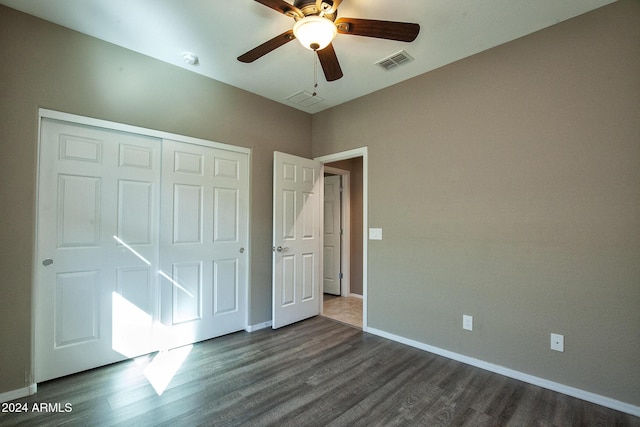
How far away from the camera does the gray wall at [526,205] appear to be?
1964 mm

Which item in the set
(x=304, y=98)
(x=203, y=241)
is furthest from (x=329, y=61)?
(x=203, y=241)

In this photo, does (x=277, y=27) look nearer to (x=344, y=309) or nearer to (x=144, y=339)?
(x=144, y=339)

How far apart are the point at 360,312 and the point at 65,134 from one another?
3680 millimetres

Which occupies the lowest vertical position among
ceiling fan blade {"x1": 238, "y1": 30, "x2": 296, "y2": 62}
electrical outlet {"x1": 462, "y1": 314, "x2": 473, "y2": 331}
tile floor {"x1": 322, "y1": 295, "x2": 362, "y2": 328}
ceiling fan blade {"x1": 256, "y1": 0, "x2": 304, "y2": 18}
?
tile floor {"x1": 322, "y1": 295, "x2": 362, "y2": 328}

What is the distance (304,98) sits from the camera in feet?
11.6

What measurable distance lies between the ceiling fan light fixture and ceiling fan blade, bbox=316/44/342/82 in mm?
133

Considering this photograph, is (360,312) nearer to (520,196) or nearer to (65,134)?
(520,196)

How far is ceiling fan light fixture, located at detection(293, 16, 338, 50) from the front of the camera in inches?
66.5

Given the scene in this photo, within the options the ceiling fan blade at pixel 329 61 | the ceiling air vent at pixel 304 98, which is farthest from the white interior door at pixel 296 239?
the ceiling fan blade at pixel 329 61

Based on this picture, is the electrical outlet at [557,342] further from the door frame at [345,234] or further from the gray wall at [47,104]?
the gray wall at [47,104]

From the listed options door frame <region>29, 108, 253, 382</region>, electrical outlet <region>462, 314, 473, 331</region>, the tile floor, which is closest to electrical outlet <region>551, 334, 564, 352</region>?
electrical outlet <region>462, 314, 473, 331</region>

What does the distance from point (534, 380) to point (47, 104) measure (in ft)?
14.0

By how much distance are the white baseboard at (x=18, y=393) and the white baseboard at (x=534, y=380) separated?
3.04 meters

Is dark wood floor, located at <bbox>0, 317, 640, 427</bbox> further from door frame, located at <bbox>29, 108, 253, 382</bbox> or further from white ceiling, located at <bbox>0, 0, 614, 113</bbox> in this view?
white ceiling, located at <bbox>0, 0, 614, 113</bbox>
